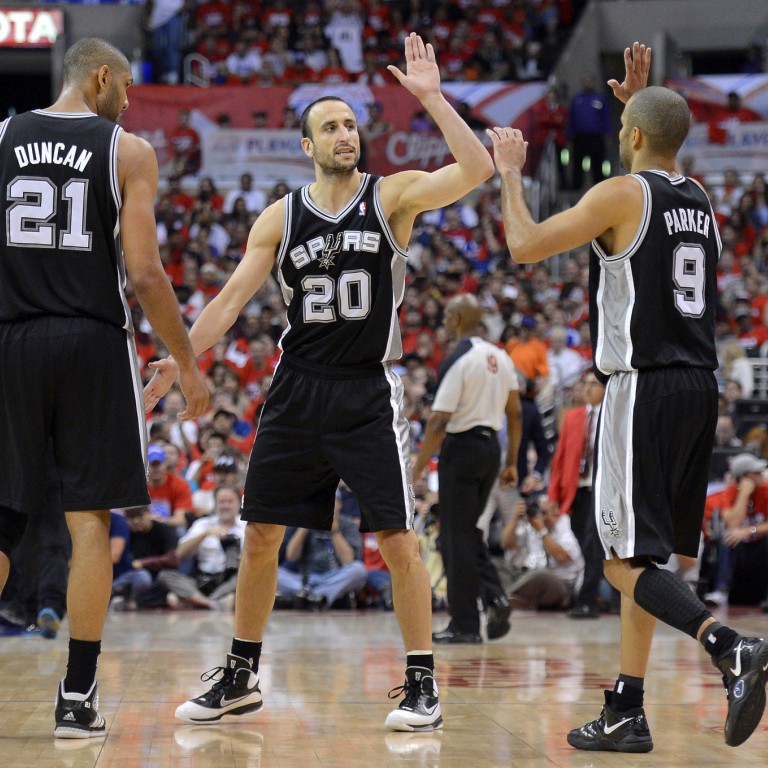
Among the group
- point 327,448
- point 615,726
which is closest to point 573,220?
point 327,448

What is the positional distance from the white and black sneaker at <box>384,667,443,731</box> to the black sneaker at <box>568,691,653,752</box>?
1.84 feet

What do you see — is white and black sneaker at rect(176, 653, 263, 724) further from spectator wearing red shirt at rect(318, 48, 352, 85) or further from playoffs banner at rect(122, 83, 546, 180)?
spectator wearing red shirt at rect(318, 48, 352, 85)

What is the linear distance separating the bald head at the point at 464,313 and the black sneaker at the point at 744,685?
4649 mm

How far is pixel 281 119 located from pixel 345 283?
53.2 feet

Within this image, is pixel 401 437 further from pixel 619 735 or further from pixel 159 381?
pixel 619 735

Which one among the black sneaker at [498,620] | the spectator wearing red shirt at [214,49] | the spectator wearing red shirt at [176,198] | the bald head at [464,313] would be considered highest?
the spectator wearing red shirt at [214,49]

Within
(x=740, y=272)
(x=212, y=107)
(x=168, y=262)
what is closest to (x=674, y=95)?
(x=740, y=272)

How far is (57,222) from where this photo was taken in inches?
173

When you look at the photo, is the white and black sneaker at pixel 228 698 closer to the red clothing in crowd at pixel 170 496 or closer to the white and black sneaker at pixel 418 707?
the white and black sneaker at pixel 418 707

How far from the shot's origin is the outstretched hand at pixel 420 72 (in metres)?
4.88

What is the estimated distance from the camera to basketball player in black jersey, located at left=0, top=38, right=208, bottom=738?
14.4 ft

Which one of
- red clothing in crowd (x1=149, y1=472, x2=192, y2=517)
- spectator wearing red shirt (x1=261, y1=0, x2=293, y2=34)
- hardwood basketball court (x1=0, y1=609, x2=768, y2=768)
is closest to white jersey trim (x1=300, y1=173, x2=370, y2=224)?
hardwood basketball court (x1=0, y1=609, x2=768, y2=768)

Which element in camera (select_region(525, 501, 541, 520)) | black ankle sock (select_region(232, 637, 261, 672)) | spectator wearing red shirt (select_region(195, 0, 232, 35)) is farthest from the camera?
spectator wearing red shirt (select_region(195, 0, 232, 35))

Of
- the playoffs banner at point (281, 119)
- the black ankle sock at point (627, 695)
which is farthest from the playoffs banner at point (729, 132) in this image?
the black ankle sock at point (627, 695)
